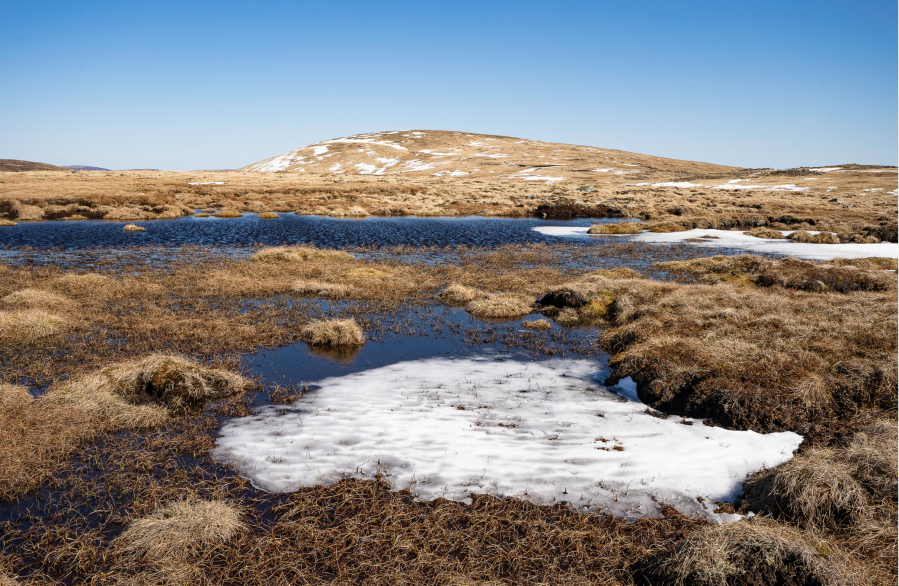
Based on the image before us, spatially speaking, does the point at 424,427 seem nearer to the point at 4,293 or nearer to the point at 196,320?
the point at 196,320

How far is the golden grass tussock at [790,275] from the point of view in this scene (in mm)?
22531

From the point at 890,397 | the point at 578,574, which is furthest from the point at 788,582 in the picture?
the point at 890,397

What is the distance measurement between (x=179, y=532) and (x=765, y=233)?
57.2 meters

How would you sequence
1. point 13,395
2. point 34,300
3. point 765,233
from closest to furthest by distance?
point 13,395
point 34,300
point 765,233

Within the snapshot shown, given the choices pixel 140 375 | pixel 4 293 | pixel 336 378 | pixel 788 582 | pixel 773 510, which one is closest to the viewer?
pixel 788 582

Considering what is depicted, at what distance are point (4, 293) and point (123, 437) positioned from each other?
1748 cm

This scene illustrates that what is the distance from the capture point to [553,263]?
34.0 m

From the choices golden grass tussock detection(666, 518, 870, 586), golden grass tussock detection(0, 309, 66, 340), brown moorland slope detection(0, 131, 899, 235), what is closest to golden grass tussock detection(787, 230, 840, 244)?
brown moorland slope detection(0, 131, 899, 235)

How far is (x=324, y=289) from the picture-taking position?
23.1 m

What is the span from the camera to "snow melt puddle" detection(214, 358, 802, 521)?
27.9 ft

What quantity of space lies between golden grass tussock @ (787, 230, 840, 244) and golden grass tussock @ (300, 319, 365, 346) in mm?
47256

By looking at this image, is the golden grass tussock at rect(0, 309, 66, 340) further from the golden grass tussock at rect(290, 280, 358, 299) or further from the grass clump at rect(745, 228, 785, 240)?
the grass clump at rect(745, 228, 785, 240)

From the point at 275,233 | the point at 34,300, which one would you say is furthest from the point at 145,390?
the point at 275,233

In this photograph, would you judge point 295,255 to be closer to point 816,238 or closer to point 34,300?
point 34,300
